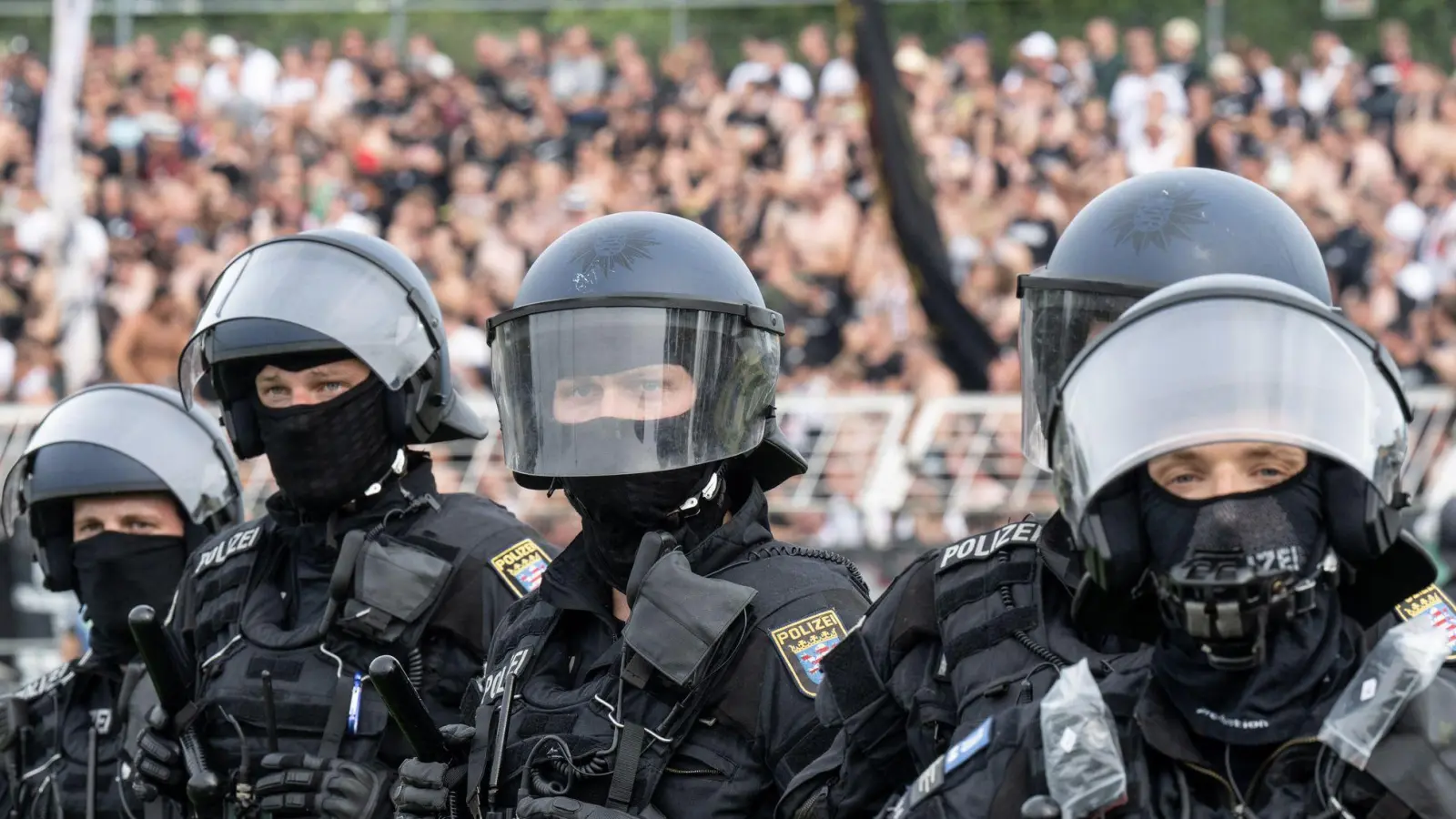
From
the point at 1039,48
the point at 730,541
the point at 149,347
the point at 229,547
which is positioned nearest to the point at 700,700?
the point at 730,541

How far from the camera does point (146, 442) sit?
5.66 metres

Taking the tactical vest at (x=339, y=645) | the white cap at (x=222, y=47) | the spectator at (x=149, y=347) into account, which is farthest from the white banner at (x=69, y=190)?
the tactical vest at (x=339, y=645)

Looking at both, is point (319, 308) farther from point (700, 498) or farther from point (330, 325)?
point (700, 498)

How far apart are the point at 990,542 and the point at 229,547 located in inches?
93.5

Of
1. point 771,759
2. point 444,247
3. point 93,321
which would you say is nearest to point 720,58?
point 444,247

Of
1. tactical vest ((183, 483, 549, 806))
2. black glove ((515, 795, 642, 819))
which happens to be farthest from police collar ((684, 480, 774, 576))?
tactical vest ((183, 483, 549, 806))

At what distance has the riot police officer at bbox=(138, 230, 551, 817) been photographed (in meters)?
4.69

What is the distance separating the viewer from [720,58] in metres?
20.5

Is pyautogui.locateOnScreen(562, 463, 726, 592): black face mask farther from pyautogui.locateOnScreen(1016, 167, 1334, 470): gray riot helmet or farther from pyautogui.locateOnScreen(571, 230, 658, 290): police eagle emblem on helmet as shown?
pyautogui.locateOnScreen(1016, 167, 1334, 470): gray riot helmet

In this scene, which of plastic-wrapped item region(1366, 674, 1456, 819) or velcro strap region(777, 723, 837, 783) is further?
velcro strap region(777, 723, 837, 783)

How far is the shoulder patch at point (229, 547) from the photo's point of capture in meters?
5.11

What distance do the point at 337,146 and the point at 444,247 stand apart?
116 inches

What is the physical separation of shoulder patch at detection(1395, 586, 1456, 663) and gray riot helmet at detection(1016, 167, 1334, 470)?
1.85 feet

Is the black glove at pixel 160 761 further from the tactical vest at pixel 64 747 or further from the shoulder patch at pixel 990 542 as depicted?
the shoulder patch at pixel 990 542
